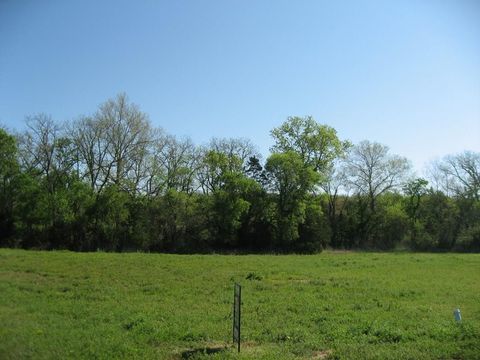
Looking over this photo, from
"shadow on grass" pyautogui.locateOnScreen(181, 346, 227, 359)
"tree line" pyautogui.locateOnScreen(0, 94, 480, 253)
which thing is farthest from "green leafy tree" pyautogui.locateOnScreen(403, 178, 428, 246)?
"shadow on grass" pyautogui.locateOnScreen(181, 346, 227, 359)

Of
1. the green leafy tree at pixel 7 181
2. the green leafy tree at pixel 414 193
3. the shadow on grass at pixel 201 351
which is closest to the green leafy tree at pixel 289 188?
the green leafy tree at pixel 414 193

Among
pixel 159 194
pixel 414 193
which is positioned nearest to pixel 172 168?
pixel 159 194

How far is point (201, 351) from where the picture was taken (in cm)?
835

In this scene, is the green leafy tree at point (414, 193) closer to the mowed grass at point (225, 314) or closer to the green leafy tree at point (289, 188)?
the green leafy tree at point (289, 188)

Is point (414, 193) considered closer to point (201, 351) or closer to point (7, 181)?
point (7, 181)

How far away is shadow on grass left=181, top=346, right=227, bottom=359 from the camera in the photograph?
810 centimetres

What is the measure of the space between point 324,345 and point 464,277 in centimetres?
1631

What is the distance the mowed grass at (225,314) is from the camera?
8.42 m

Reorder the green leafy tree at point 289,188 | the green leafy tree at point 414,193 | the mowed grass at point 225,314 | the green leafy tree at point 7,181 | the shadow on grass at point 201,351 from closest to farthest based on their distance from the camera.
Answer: the shadow on grass at point 201,351, the mowed grass at point 225,314, the green leafy tree at point 7,181, the green leafy tree at point 289,188, the green leafy tree at point 414,193

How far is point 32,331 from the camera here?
9.42 meters

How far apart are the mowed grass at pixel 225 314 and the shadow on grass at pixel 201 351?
2cm

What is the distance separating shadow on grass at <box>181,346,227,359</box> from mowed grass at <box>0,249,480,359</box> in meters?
0.02

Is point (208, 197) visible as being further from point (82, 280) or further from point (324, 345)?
point (324, 345)

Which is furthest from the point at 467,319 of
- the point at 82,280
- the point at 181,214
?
the point at 181,214
